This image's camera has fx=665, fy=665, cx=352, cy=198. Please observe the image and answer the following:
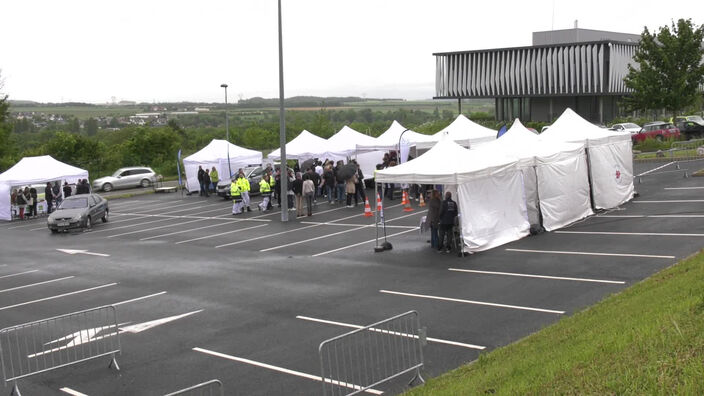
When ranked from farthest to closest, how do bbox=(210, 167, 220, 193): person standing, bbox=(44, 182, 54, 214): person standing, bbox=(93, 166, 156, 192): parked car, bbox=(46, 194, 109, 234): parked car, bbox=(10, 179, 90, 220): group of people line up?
bbox=(93, 166, 156, 192): parked car < bbox=(210, 167, 220, 193): person standing < bbox=(44, 182, 54, 214): person standing < bbox=(10, 179, 90, 220): group of people < bbox=(46, 194, 109, 234): parked car

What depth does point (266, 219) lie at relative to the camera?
86.3ft

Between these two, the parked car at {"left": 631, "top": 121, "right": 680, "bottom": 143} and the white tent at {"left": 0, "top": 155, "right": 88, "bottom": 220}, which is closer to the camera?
the white tent at {"left": 0, "top": 155, "right": 88, "bottom": 220}

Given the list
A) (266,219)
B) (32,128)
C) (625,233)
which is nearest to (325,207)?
(266,219)

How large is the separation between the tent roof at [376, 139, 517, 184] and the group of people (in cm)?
2136

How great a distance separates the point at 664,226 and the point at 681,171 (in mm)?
13645

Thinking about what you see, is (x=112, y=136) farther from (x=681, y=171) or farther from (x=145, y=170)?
(x=681, y=171)

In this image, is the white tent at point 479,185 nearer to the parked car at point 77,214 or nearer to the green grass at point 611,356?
the green grass at point 611,356

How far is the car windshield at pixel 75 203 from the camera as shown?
2809cm

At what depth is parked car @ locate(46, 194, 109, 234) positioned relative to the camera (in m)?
26.9

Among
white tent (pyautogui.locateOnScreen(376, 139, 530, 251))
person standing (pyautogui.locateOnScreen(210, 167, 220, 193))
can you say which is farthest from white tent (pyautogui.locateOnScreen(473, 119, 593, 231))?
person standing (pyautogui.locateOnScreen(210, 167, 220, 193))

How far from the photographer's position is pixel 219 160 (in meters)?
38.1

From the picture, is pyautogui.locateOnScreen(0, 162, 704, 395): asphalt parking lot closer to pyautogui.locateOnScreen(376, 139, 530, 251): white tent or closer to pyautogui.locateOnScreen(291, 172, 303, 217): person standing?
pyautogui.locateOnScreen(376, 139, 530, 251): white tent

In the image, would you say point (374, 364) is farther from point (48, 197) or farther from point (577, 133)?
point (48, 197)

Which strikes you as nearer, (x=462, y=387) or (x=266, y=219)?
(x=462, y=387)
